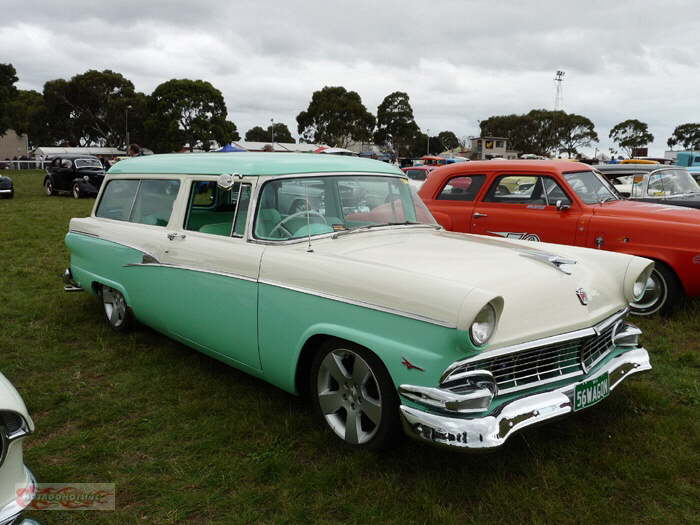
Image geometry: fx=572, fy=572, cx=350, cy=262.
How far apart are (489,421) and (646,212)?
13.6ft

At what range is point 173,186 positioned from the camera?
4.45m

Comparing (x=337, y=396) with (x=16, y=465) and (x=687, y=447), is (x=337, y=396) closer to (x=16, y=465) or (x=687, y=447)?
(x=16, y=465)

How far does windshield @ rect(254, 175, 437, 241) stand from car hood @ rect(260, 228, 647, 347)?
138 millimetres

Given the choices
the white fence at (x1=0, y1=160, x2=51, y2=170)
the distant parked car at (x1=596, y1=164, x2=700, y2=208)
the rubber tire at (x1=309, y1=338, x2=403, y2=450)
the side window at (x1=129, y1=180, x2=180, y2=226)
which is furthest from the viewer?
the white fence at (x1=0, y1=160, x2=51, y2=170)

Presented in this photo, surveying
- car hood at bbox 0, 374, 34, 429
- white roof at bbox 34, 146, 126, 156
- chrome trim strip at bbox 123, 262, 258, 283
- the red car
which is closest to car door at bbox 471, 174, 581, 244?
the red car

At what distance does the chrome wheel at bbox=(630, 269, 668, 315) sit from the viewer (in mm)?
5535

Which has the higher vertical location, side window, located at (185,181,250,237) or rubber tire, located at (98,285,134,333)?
side window, located at (185,181,250,237)

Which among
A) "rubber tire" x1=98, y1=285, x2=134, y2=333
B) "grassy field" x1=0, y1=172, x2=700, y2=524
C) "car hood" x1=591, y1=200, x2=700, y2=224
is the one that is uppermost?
"car hood" x1=591, y1=200, x2=700, y2=224

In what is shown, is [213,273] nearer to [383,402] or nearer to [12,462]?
[383,402]

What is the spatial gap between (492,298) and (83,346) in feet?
13.1

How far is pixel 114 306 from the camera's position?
17.4 ft

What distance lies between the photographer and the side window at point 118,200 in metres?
4.98

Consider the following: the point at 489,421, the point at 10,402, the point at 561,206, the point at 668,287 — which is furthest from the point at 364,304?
the point at 561,206

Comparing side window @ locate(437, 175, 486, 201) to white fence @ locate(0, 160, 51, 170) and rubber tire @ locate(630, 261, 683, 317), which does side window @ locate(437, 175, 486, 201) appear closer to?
rubber tire @ locate(630, 261, 683, 317)
